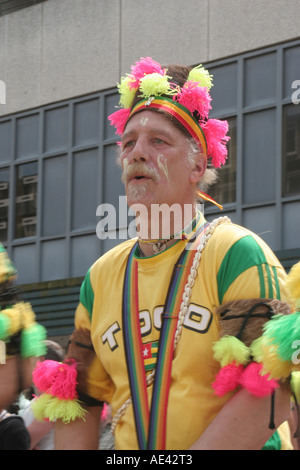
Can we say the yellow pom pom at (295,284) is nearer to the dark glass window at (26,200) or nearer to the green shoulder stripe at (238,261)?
the green shoulder stripe at (238,261)

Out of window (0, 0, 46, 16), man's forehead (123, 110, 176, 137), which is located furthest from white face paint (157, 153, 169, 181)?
window (0, 0, 46, 16)

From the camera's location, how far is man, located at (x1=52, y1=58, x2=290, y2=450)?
3.06 metres

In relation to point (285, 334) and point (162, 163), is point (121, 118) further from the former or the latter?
point (285, 334)

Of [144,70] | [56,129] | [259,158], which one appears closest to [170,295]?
[144,70]

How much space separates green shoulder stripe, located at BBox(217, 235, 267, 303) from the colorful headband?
1.72ft

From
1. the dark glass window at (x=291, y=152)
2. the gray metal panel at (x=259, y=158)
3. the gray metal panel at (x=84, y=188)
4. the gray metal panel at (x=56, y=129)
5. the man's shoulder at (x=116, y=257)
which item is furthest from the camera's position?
the gray metal panel at (x=56, y=129)

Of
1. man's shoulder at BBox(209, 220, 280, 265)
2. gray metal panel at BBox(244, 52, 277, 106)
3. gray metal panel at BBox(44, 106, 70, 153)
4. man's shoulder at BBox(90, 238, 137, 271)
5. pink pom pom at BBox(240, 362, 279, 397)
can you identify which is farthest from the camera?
gray metal panel at BBox(44, 106, 70, 153)

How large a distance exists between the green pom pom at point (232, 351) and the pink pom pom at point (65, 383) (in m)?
0.67

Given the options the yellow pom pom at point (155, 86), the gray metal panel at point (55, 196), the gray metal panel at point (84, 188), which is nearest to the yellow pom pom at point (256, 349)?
the yellow pom pom at point (155, 86)

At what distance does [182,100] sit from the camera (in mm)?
3479

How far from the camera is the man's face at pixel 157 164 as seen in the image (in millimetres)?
3357

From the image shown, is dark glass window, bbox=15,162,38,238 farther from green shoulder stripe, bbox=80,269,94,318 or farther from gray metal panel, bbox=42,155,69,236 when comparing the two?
green shoulder stripe, bbox=80,269,94,318

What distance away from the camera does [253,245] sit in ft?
10.4
